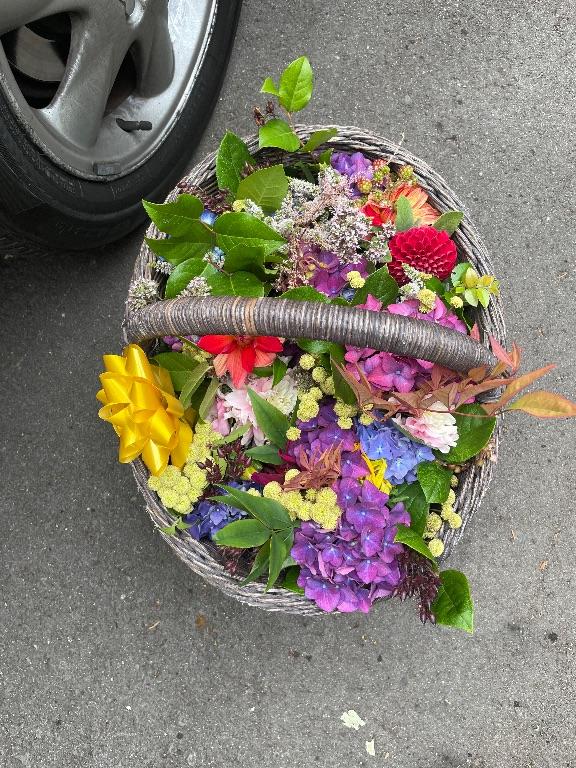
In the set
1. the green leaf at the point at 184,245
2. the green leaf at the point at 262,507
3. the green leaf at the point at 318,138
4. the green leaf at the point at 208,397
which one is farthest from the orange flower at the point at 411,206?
the green leaf at the point at 262,507

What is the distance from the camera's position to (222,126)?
4.63ft

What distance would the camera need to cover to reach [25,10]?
93cm

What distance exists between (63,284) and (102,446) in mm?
370

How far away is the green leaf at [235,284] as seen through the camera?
0.91 meters

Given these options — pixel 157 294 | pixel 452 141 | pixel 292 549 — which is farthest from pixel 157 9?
pixel 292 549

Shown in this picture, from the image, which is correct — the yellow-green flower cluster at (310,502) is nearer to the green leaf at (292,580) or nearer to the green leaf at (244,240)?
the green leaf at (292,580)

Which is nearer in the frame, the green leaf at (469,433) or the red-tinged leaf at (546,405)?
the red-tinged leaf at (546,405)

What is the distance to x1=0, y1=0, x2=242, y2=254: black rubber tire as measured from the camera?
3.11 ft

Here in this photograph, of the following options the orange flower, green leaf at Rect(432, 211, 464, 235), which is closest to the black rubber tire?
the orange flower

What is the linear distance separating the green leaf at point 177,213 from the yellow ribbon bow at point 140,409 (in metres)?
0.18

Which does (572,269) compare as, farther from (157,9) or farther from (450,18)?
(157,9)

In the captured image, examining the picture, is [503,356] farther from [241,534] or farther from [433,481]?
[241,534]

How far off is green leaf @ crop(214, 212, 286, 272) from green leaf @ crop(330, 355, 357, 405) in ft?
0.58

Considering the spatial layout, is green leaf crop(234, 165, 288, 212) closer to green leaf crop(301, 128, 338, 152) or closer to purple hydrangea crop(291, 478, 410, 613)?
green leaf crop(301, 128, 338, 152)
